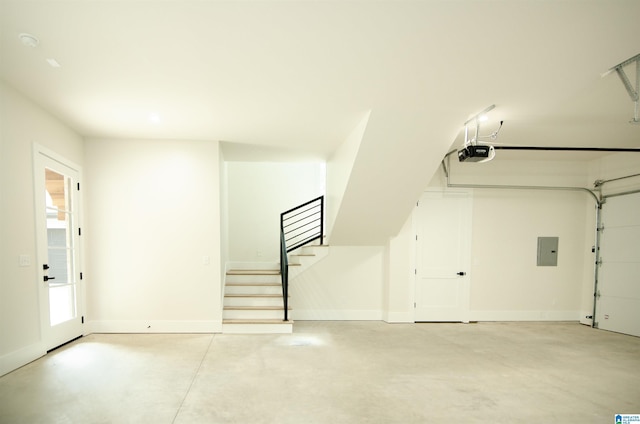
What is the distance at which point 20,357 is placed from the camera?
3.04 meters

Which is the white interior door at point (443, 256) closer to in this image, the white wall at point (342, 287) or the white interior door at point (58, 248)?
the white wall at point (342, 287)

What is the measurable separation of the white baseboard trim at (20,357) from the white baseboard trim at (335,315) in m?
3.37

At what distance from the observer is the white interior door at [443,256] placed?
17.4ft

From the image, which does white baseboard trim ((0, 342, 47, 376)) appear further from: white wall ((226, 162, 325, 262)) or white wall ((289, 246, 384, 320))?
white wall ((226, 162, 325, 262))

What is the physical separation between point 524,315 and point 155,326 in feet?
20.9

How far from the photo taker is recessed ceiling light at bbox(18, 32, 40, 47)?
2058mm

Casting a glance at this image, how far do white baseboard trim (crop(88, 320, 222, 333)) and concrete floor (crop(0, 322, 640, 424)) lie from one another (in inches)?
5.1

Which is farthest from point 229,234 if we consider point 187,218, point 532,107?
point 532,107

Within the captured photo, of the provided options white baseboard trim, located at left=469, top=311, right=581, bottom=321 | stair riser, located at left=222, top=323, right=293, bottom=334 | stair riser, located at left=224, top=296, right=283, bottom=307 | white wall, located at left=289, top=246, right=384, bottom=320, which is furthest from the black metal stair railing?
white baseboard trim, located at left=469, top=311, right=581, bottom=321

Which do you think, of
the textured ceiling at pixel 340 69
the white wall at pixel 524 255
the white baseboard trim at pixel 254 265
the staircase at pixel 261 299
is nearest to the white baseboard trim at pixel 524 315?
the white wall at pixel 524 255

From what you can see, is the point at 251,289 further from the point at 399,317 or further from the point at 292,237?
the point at 399,317

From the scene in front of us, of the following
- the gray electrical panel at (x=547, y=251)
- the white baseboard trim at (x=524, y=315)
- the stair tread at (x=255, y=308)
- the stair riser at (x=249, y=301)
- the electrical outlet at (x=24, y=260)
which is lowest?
the white baseboard trim at (x=524, y=315)

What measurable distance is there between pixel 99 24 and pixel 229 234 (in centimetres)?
498

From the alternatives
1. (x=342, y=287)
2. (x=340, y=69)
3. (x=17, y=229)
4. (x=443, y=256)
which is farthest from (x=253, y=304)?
(x=340, y=69)
